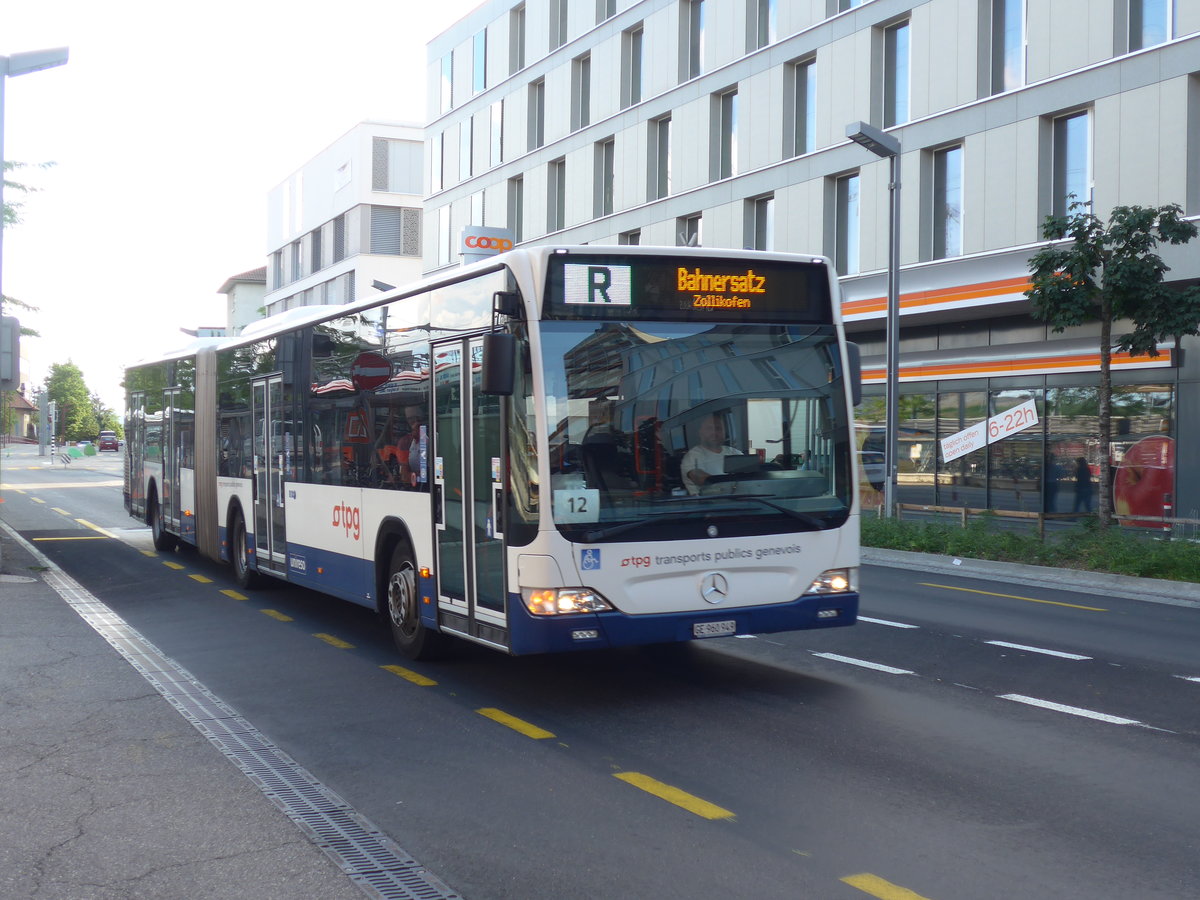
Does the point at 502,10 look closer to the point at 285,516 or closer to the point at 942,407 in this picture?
the point at 942,407

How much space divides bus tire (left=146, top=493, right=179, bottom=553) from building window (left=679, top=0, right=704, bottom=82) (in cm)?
2031

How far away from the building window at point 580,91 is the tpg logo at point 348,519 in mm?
30002

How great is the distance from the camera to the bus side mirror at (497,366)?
751 cm

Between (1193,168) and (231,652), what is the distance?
1817 centimetres

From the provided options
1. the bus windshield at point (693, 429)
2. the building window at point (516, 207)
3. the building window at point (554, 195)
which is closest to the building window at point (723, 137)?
the building window at point (554, 195)

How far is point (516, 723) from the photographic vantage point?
7562 millimetres

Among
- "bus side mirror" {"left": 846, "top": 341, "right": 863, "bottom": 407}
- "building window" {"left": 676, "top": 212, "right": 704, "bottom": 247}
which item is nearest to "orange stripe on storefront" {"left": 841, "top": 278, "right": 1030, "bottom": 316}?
"building window" {"left": 676, "top": 212, "right": 704, "bottom": 247}

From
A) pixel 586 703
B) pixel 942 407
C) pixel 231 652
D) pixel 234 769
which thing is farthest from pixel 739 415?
pixel 942 407

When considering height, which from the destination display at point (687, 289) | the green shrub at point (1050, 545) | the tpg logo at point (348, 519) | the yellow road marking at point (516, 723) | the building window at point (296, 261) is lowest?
the yellow road marking at point (516, 723)

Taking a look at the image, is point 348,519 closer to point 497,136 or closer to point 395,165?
point 497,136

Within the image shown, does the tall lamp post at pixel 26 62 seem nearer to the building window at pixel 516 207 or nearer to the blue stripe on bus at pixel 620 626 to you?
the blue stripe on bus at pixel 620 626

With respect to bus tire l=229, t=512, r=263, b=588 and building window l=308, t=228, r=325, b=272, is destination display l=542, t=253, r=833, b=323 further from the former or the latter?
building window l=308, t=228, r=325, b=272

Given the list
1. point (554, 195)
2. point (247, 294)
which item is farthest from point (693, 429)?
point (247, 294)

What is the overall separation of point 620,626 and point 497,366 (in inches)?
67.8
